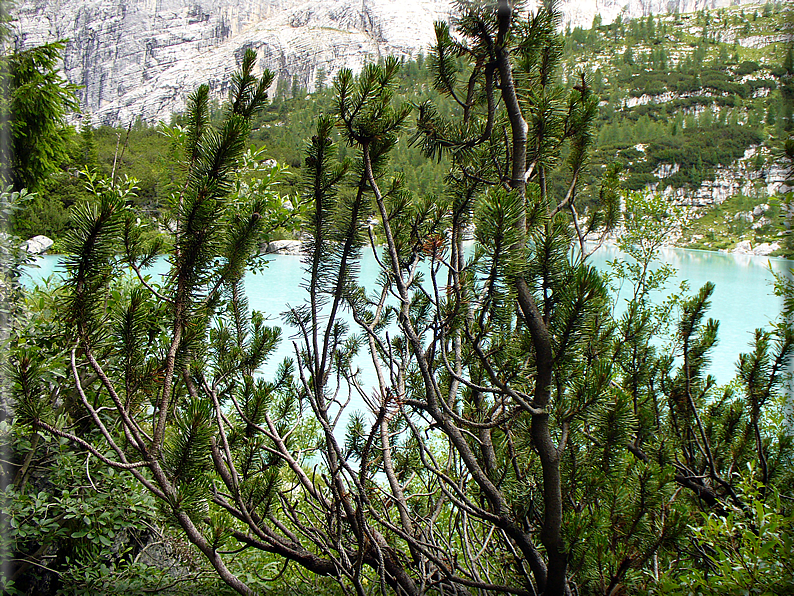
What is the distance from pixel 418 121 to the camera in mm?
947

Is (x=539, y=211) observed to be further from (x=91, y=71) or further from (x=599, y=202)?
(x=91, y=71)

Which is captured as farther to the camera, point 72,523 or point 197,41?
point 197,41

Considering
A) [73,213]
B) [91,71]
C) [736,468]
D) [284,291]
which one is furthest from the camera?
[91,71]

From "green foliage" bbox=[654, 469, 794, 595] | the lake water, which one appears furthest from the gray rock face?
"green foliage" bbox=[654, 469, 794, 595]

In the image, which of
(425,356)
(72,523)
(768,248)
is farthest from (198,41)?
(425,356)

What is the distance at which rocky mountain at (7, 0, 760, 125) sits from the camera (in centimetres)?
7931

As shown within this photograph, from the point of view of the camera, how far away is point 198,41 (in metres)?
89.8

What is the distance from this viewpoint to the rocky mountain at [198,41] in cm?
7931

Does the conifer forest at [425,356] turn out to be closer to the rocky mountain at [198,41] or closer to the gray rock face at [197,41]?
the gray rock face at [197,41]

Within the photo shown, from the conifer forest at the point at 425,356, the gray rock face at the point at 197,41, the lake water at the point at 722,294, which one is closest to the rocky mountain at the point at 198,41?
→ the gray rock face at the point at 197,41

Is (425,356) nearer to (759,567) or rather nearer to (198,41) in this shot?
(759,567)

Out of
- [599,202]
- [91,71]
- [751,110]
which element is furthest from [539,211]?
[91,71]

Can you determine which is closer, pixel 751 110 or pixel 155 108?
pixel 751 110

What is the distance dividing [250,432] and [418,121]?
786mm
